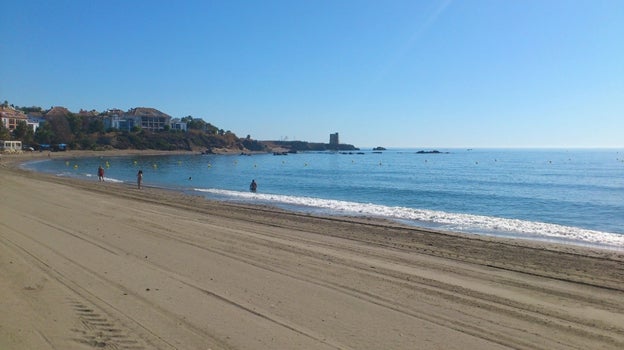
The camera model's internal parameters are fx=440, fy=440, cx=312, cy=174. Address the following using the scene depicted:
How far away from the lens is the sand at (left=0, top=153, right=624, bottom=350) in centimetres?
575

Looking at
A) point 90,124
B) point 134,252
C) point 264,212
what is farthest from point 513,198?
point 90,124

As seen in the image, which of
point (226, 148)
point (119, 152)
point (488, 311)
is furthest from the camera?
point (226, 148)

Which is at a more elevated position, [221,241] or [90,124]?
[90,124]

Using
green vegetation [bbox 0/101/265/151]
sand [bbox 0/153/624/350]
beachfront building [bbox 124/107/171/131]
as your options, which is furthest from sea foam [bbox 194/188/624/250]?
beachfront building [bbox 124/107/171/131]

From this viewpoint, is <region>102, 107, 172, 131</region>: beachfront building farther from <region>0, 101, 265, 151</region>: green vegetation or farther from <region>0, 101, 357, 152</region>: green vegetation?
<region>0, 101, 265, 151</region>: green vegetation

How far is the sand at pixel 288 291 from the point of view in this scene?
5746 millimetres

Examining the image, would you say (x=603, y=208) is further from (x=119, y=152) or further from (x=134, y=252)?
(x=119, y=152)

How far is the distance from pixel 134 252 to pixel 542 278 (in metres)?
9.56

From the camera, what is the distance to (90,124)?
143750mm

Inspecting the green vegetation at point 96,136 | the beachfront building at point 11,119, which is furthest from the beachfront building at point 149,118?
the beachfront building at point 11,119

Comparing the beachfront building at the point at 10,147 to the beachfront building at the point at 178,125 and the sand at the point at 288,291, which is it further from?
the sand at the point at 288,291

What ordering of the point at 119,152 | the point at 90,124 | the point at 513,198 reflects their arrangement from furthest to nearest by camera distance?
the point at 90,124
the point at 119,152
the point at 513,198

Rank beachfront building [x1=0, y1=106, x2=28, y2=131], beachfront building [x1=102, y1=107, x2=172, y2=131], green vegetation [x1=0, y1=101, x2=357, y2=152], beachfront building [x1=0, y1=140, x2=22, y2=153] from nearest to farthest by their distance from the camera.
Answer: beachfront building [x1=0, y1=140, x2=22, y2=153], beachfront building [x1=0, y1=106, x2=28, y2=131], green vegetation [x1=0, y1=101, x2=357, y2=152], beachfront building [x1=102, y1=107, x2=172, y2=131]

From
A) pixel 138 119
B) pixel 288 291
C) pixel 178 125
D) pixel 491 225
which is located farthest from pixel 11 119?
pixel 288 291
